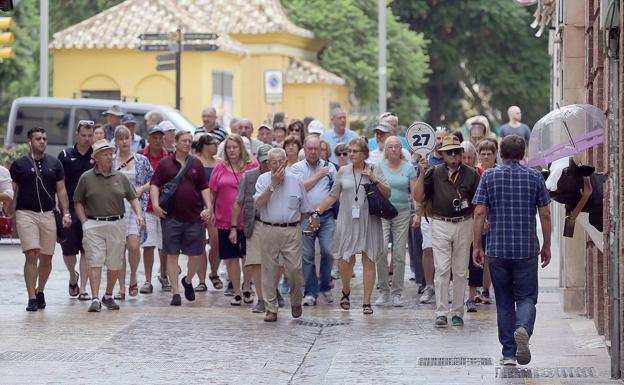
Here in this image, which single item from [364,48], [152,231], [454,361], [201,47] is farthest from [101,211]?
[364,48]

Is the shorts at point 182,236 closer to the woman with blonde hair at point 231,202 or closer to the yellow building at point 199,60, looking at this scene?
the woman with blonde hair at point 231,202

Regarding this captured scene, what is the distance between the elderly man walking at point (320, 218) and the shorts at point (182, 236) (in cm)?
116

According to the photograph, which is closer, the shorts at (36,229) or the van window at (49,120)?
the shorts at (36,229)

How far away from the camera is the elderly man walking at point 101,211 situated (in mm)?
17609

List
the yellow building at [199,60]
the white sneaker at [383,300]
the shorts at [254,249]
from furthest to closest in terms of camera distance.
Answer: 1. the yellow building at [199,60]
2. the white sneaker at [383,300]
3. the shorts at [254,249]

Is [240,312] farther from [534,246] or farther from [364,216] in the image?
[534,246]

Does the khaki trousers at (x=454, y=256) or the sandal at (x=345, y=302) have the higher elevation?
the khaki trousers at (x=454, y=256)

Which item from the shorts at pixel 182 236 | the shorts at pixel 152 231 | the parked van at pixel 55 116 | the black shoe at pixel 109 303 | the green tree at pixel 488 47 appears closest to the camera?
the black shoe at pixel 109 303

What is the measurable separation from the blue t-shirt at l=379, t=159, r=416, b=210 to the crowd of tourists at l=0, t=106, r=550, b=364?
0.6 inches

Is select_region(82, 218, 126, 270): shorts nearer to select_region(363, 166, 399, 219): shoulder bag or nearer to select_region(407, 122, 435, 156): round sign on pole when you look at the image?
select_region(363, 166, 399, 219): shoulder bag

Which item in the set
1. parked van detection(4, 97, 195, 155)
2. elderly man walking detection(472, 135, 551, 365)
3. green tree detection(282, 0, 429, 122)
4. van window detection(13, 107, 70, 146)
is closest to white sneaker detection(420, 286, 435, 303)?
elderly man walking detection(472, 135, 551, 365)

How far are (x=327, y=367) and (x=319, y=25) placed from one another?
4132 cm

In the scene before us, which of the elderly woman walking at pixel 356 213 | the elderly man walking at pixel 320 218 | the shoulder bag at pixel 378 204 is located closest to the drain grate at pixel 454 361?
the elderly woman walking at pixel 356 213

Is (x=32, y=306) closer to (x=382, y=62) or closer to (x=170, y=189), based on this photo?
→ (x=170, y=189)
